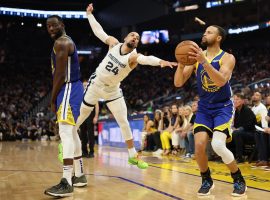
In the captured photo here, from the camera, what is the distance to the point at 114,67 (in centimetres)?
532

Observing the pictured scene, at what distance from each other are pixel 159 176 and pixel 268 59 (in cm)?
2022

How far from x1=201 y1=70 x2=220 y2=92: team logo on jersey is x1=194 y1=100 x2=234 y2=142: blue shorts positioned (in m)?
0.18

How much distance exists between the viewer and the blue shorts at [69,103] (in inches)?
164

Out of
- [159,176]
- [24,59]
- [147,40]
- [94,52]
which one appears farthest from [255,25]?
[159,176]

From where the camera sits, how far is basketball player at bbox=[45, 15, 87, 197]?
4.13m

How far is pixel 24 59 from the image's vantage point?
32.7 meters

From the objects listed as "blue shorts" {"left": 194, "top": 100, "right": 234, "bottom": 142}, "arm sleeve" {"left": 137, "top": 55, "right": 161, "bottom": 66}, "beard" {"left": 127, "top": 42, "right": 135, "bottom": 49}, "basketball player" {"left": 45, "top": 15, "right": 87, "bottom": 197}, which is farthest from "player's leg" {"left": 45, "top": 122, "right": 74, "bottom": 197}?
"beard" {"left": 127, "top": 42, "right": 135, "bottom": 49}

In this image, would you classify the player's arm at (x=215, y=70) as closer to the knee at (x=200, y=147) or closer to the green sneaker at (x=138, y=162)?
the knee at (x=200, y=147)

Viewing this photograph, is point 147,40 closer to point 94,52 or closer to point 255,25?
point 94,52

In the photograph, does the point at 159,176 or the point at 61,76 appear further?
the point at 159,176

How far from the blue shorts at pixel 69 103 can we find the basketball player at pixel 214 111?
1226mm

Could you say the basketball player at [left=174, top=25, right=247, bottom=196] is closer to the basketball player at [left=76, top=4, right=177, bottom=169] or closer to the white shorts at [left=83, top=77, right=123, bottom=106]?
the basketball player at [left=76, top=4, right=177, bottom=169]

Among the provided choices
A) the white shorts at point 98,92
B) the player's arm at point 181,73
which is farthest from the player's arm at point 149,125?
→ the player's arm at point 181,73

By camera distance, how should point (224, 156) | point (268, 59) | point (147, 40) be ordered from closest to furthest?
point (224, 156) → point (268, 59) → point (147, 40)
